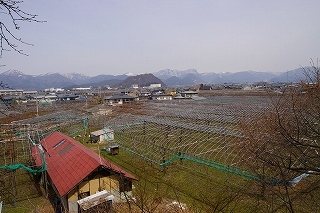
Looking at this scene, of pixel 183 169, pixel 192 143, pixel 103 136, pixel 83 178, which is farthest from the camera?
pixel 103 136

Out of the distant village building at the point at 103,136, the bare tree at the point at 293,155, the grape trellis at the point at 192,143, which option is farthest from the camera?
the distant village building at the point at 103,136

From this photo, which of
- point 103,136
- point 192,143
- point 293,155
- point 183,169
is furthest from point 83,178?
point 103,136

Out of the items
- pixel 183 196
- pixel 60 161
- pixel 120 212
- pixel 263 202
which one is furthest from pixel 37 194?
pixel 263 202

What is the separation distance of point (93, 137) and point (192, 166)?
10851 millimetres

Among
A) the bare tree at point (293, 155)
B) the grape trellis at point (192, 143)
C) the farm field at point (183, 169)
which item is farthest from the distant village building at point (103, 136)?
the bare tree at point (293, 155)

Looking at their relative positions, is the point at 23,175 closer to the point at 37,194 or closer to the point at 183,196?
the point at 37,194

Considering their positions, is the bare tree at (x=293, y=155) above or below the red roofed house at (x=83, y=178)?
above

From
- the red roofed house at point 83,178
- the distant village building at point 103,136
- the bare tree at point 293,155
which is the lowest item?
the distant village building at point 103,136

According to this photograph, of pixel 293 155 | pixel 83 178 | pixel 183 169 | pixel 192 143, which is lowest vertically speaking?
pixel 183 169

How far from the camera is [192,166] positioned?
13164 mm

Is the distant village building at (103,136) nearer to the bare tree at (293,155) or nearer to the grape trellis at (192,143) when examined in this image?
the grape trellis at (192,143)

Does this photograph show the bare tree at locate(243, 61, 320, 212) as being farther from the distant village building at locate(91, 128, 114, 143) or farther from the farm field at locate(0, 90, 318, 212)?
the distant village building at locate(91, 128, 114, 143)

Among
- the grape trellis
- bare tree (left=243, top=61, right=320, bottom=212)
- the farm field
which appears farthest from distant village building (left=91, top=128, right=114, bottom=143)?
bare tree (left=243, top=61, right=320, bottom=212)

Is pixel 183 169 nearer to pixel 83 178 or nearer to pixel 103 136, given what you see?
pixel 83 178
